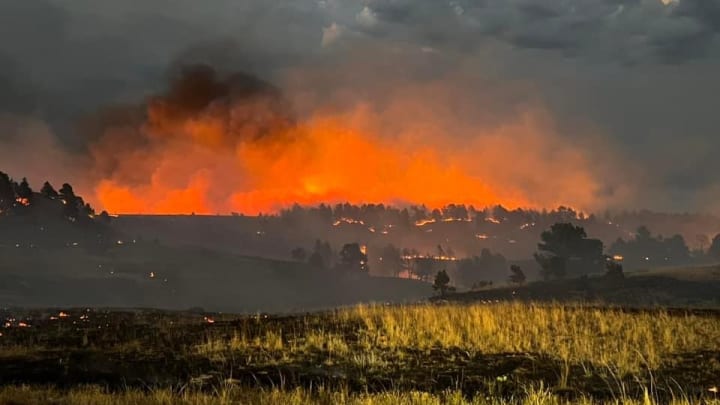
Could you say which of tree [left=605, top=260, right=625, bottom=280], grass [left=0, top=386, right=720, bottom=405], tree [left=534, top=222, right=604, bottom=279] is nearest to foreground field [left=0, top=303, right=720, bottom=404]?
grass [left=0, top=386, right=720, bottom=405]

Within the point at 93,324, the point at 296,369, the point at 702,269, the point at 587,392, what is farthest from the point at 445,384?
the point at 702,269

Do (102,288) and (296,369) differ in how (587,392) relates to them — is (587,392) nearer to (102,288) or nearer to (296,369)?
(296,369)

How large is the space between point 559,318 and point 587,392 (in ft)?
41.3

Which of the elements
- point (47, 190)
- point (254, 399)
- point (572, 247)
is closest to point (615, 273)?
point (572, 247)

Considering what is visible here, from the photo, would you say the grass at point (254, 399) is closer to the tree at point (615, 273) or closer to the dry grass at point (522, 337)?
the dry grass at point (522, 337)

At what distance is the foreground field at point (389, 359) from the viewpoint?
516 inches

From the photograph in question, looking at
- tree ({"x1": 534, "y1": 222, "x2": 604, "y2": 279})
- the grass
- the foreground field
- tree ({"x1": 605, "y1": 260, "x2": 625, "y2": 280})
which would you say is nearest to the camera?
the grass

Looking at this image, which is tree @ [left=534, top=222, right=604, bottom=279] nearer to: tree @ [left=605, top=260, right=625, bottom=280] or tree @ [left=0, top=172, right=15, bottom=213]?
tree @ [left=605, top=260, right=625, bottom=280]

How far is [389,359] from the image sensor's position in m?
17.7

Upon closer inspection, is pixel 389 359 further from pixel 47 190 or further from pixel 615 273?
pixel 47 190

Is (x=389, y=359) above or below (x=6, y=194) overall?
below

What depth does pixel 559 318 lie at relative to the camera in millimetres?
25797

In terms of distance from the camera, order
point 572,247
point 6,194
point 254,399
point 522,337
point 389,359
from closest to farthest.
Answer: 1. point 254,399
2. point 389,359
3. point 522,337
4. point 572,247
5. point 6,194

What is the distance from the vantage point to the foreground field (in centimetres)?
1310
